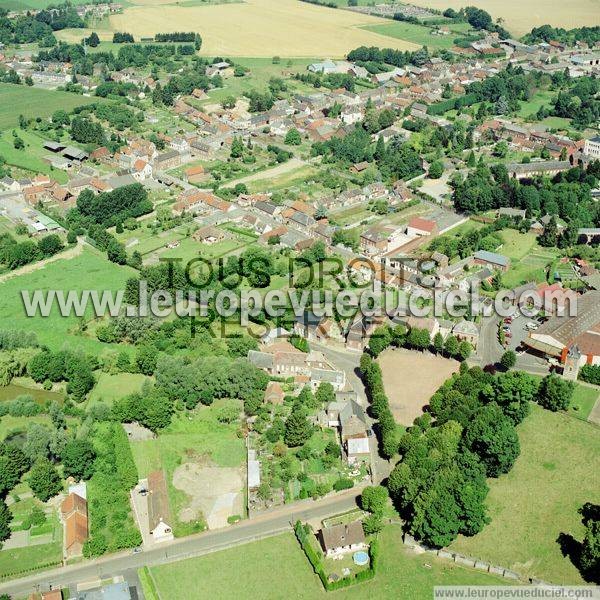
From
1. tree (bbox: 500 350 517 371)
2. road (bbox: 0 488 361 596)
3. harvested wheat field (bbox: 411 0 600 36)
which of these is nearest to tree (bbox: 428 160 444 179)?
tree (bbox: 500 350 517 371)

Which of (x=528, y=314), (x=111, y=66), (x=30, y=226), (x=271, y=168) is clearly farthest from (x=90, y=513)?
(x=111, y=66)

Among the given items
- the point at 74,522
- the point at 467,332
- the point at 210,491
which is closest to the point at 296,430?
the point at 210,491

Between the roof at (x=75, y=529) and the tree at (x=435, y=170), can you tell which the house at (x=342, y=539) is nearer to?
the roof at (x=75, y=529)

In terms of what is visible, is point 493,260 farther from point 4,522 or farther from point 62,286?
point 4,522

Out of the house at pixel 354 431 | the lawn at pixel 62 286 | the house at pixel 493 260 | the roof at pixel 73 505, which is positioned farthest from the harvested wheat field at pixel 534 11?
the roof at pixel 73 505

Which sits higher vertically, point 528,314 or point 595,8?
point 595,8

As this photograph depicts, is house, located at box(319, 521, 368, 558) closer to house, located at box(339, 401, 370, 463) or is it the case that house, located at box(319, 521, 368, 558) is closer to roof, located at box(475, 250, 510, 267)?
house, located at box(339, 401, 370, 463)

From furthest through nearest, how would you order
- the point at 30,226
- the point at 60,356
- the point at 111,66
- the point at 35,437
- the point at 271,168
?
the point at 111,66 < the point at 271,168 < the point at 30,226 < the point at 60,356 < the point at 35,437

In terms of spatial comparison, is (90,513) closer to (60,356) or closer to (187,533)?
(187,533)
